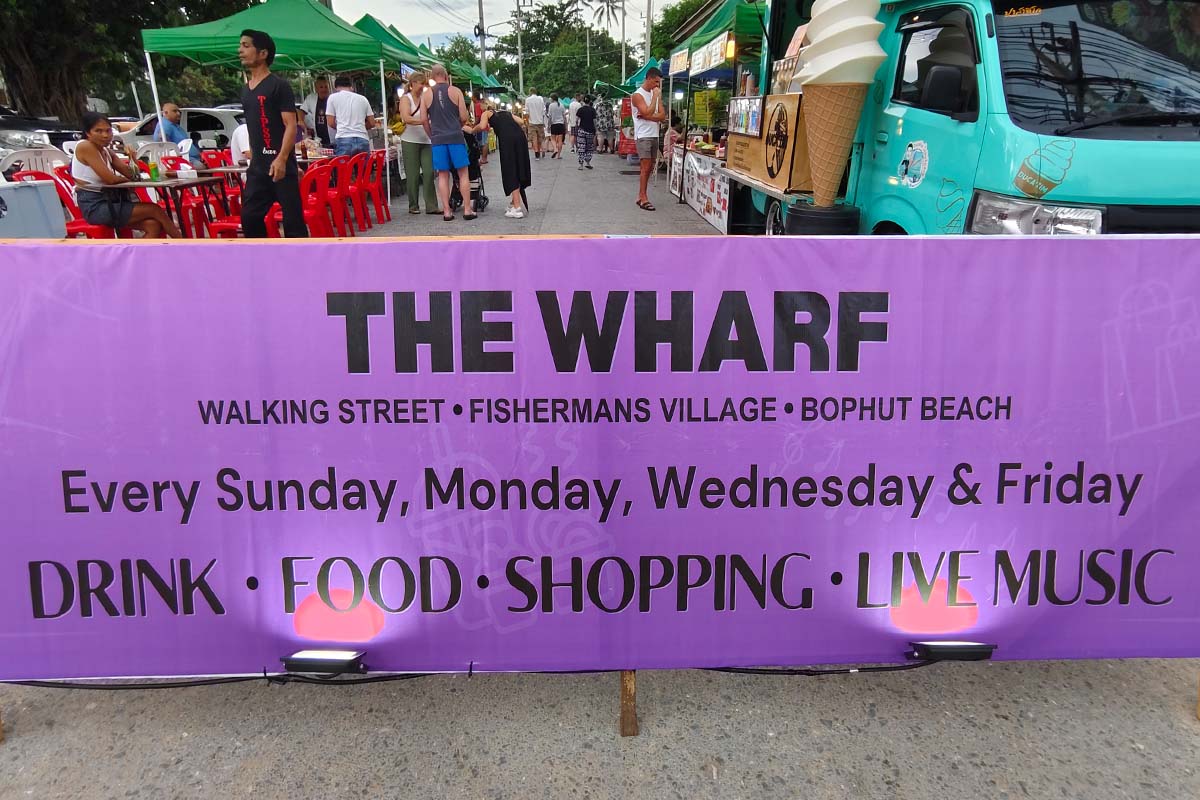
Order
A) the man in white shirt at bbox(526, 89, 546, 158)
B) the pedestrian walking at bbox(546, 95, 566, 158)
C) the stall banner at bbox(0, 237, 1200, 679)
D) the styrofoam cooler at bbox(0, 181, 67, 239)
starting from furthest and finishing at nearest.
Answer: the pedestrian walking at bbox(546, 95, 566, 158) → the man in white shirt at bbox(526, 89, 546, 158) → the styrofoam cooler at bbox(0, 181, 67, 239) → the stall banner at bbox(0, 237, 1200, 679)

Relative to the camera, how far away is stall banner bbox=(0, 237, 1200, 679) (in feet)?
7.72

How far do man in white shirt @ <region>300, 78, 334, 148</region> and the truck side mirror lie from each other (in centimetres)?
1348

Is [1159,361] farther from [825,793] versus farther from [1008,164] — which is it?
[1008,164]

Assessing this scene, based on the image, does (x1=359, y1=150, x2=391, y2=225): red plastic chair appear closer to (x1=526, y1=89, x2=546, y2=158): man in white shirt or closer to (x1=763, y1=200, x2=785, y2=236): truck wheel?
(x1=763, y1=200, x2=785, y2=236): truck wheel

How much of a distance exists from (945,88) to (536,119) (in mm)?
21478

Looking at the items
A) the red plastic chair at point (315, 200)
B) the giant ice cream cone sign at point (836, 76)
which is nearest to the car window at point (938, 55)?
the giant ice cream cone sign at point (836, 76)

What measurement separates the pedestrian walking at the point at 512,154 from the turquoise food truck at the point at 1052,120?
668cm

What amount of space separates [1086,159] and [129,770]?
4551mm

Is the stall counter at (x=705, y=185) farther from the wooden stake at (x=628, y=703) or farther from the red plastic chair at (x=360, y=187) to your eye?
the wooden stake at (x=628, y=703)

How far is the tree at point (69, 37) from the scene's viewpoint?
82.4 ft

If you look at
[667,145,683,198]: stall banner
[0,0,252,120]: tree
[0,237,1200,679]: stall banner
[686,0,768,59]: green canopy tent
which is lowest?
[0,237,1200,679]: stall banner

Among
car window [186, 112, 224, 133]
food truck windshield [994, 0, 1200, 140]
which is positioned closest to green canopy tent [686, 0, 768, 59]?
food truck windshield [994, 0, 1200, 140]

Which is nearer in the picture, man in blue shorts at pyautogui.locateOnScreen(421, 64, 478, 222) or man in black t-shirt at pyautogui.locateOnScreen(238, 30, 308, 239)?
man in black t-shirt at pyautogui.locateOnScreen(238, 30, 308, 239)

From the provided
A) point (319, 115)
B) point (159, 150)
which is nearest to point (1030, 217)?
point (159, 150)
